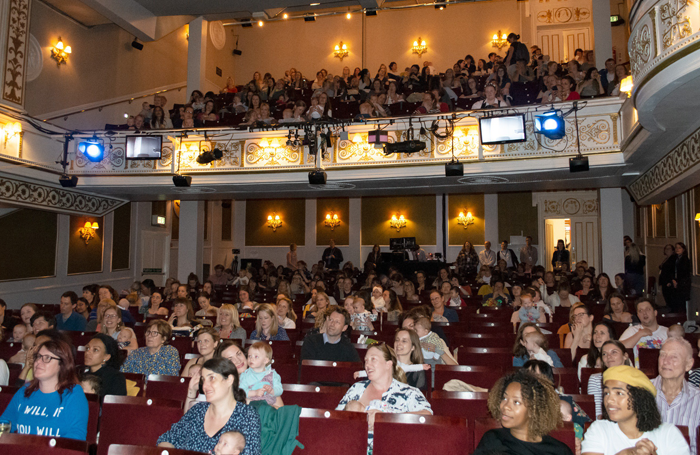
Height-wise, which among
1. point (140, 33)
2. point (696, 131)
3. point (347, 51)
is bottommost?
point (696, 131)

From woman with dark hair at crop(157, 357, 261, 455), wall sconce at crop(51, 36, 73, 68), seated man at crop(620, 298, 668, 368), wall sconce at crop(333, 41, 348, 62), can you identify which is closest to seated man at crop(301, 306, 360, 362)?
woman with dark hair at crop(157, 357, 261, 455)

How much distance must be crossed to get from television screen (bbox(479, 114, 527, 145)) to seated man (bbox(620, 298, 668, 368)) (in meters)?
3.56

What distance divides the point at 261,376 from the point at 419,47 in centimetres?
1481

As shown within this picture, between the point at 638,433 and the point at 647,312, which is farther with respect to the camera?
the point at 647,312

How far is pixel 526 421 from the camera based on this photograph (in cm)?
221

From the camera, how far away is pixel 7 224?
9.39 m

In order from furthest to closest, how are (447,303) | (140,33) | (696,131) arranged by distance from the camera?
(140,33)
(447,303)
(696,131)

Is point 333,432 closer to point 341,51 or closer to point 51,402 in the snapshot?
point 51,402

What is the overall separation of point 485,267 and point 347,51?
386 inches

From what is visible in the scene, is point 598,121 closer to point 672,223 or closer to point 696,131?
point 696,131

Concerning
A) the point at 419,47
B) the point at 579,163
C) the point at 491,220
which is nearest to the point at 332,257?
the point at 491,220

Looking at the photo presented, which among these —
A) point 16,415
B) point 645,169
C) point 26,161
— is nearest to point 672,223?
point 645,169

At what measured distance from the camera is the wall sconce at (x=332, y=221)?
15250mm

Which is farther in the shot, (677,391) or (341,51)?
(341,51)
